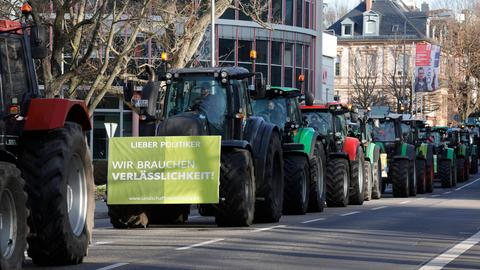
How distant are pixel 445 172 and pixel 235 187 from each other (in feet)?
84.5

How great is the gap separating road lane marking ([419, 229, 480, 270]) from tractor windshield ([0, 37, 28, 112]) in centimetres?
487

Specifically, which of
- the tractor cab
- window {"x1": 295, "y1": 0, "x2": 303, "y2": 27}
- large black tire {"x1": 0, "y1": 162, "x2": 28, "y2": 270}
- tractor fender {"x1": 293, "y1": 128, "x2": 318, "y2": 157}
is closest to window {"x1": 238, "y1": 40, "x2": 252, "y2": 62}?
window {"x1": 295, "y1": 0, "x2": 303, "y2": 27}

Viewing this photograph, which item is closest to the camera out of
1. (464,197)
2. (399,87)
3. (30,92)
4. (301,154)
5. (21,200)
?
(21,200)

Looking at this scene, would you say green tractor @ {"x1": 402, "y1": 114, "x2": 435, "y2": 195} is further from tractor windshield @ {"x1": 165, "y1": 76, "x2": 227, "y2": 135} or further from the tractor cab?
tractor windshield @ {"x1": 165, "y1": 76, "x2": 227, "y2": 135}

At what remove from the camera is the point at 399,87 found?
83.2 meters

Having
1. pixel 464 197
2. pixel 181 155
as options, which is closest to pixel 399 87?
pixel 464 197

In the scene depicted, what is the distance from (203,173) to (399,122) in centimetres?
1940

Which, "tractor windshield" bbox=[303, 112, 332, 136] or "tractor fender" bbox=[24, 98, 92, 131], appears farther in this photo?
"tractor windshield" bbox=[303, 112, 332, 136]

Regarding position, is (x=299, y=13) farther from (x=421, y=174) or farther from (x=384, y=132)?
(x=384, y=132)

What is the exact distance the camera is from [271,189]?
19.9m

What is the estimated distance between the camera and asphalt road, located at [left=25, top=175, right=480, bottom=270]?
12.8 metres

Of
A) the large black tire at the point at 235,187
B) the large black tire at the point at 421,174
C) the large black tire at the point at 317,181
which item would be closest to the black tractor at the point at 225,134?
the large black tire at the point at 235,187

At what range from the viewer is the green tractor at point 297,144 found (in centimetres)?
2323

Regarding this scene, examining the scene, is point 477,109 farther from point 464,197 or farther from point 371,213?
point 371,213
